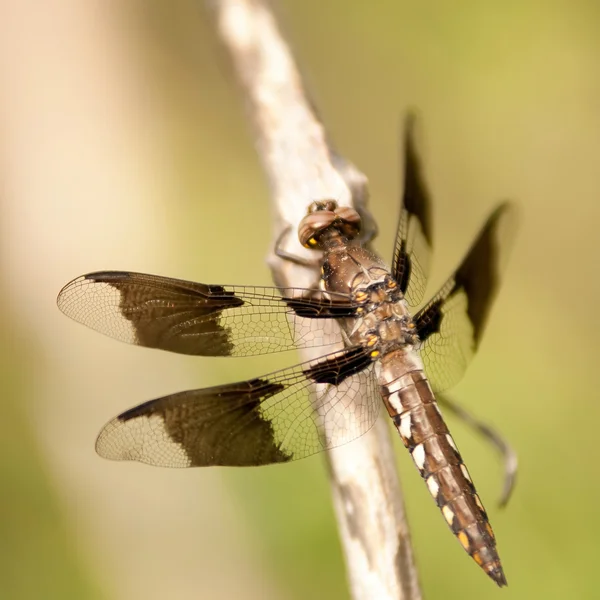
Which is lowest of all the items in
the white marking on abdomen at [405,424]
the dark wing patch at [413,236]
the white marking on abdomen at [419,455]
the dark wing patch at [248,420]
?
the white marking on abdomen at [419,455]

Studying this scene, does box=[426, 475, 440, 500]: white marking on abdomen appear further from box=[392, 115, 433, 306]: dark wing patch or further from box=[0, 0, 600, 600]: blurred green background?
box=[0, 0, 600, 600]: blurred green background

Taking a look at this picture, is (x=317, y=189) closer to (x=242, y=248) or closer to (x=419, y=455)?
(x=419, y=455)

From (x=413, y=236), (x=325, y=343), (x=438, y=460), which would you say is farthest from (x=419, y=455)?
(x=413, y=236)

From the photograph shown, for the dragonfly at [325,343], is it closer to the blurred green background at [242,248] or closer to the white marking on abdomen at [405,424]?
the white marking on abdomen at [405,424]

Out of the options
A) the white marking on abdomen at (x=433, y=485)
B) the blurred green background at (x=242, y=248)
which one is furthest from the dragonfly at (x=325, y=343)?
the blurred green background at (x=242, y=248)

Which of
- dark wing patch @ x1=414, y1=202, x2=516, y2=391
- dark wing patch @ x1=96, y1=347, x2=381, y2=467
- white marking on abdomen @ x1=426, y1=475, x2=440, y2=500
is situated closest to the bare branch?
dark wing patch @ x1=96, y1=347, x2=381, y2=467

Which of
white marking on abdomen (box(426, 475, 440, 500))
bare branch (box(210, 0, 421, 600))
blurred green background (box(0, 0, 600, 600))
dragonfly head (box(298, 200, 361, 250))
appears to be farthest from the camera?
blurred green background (box(0, 0, 600, 600))
